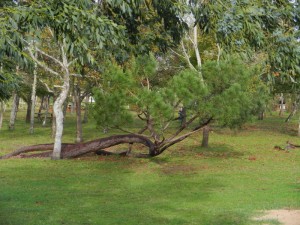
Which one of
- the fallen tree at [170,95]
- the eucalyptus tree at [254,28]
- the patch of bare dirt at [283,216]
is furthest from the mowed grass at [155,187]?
the eucalyptus tree at [254,28]

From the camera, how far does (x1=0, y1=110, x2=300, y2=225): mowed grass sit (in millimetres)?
11084

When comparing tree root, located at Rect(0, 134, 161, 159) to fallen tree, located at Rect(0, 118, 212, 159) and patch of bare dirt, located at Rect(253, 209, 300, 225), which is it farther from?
patch of bare dirt, located at Rect(253, 209, 300, 225)

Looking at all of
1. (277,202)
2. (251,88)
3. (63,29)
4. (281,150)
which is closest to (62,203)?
(277,202)

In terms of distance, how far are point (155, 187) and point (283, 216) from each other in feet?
17.9

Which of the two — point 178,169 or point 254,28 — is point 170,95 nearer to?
point 178,169

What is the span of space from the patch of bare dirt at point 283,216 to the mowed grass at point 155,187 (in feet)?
1.06

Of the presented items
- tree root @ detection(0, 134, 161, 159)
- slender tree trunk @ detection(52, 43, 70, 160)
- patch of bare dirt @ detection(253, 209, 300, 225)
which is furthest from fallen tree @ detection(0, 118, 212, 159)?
patch of bare dirt @ detection(253, 209, 300, 225)

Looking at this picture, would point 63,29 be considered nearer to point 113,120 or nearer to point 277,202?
point 277,202

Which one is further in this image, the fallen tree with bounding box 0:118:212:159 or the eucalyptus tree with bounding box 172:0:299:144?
the fallen tree with bounding box 0:118:212:159

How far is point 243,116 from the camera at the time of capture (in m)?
23.2

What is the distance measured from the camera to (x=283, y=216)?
11.1 meters

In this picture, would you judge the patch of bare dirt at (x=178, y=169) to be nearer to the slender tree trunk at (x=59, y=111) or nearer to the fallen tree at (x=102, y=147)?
the fallen tree at (x=102, y=147)

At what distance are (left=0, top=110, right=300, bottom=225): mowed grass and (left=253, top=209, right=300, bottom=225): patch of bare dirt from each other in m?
0.32

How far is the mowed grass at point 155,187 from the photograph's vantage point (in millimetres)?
11084
